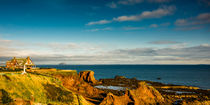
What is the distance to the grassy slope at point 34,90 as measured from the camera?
22656 millimetres

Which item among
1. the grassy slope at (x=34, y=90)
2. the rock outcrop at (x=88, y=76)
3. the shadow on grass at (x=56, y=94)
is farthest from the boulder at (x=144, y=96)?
the rock outcrop at (x=88, y=76)

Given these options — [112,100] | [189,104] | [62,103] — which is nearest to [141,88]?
[112,100]

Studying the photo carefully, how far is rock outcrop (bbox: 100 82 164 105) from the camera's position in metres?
34.3

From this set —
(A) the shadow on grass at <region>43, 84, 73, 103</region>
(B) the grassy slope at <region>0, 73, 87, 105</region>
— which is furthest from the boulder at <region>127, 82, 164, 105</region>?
(A) the shadow on grass at <region>43, 84, 73, 103</region>

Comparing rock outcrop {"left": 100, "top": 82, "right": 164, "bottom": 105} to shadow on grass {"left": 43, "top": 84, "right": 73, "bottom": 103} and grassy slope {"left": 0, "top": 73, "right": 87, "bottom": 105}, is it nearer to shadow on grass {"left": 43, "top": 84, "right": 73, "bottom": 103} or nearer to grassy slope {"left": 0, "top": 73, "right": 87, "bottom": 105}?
grassy slope {"left": 0, "top": 73, "right": 87, "bottom": 105}

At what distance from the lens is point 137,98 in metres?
36.7

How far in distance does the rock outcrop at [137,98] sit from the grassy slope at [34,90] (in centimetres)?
667

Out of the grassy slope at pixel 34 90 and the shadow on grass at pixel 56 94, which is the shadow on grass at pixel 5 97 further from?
the shadow on grass at pixel 56 94

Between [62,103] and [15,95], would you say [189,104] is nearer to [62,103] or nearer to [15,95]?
[62,103]

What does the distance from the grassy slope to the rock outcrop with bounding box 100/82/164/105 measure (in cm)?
667

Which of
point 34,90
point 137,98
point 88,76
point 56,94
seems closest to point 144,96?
point 137,98

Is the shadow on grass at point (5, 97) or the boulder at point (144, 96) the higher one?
the shadow on grass at point (5, 97)

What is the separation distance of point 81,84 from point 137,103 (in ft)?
70.2

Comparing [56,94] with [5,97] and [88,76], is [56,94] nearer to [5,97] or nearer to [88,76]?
[5,97]
